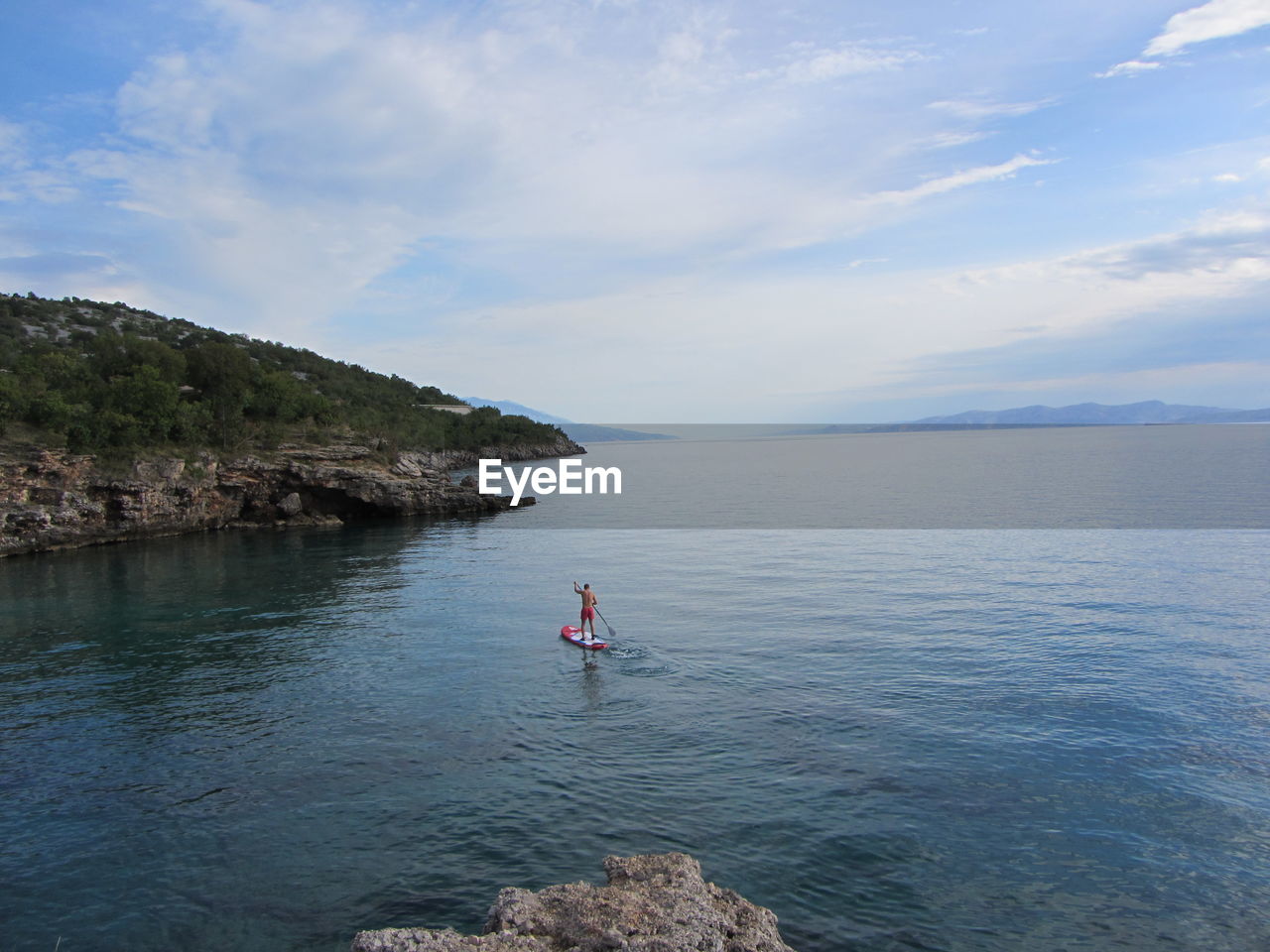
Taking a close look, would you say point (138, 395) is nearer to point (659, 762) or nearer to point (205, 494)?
point (205, 494)

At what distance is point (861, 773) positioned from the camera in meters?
16.1

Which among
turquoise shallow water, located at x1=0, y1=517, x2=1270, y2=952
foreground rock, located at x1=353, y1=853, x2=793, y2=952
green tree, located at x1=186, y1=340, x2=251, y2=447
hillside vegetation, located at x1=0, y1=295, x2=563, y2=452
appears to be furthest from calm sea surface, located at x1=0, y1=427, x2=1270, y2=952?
green tree, located at x1=186, y1=340, x2=251, y2=447

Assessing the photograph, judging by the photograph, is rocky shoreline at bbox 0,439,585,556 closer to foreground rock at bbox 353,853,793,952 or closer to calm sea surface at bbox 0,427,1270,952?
calm sea surface at bbox 0,427,1270,952

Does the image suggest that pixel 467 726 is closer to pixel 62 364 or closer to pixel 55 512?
pixel 55 512

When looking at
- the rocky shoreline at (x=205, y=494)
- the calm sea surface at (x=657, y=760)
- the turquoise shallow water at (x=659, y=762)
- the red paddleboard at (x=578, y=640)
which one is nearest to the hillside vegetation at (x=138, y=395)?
the rocky shoreline at (x=205, y=494)

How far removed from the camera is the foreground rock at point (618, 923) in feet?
26.0

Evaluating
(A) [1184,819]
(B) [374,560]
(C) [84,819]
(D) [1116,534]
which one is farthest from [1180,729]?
(B) [374,560]

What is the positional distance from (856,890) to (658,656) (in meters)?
13.8

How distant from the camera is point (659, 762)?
664 inches

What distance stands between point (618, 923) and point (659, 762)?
8634 millimetres

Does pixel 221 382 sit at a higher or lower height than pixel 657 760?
higher

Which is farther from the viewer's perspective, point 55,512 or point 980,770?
point 55,512

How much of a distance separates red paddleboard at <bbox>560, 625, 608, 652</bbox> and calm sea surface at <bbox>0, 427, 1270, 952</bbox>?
0.50 m

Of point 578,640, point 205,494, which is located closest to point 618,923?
point 578,640
